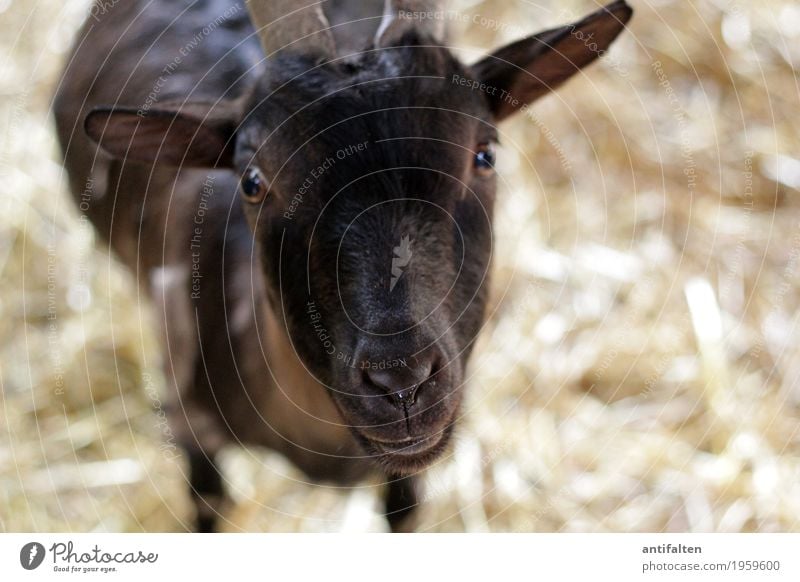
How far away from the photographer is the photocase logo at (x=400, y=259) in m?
1.18

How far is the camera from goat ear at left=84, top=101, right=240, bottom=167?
1.29m

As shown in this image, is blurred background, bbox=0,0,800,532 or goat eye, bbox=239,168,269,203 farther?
blurred background, bbox=0,0,800,532

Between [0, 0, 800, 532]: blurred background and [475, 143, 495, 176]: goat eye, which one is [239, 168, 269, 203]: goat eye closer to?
[475, 143, 495, 176]: goat eye

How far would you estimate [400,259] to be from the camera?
1.20 meters

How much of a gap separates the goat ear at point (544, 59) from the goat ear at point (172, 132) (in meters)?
0.43

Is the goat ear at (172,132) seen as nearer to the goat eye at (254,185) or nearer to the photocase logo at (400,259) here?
the goat eye at (254,185)

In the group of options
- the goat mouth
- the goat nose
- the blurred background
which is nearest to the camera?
the goat nose

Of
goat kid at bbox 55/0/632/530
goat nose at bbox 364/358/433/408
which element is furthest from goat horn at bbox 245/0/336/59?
goat nose at bbox 364/358/433/408

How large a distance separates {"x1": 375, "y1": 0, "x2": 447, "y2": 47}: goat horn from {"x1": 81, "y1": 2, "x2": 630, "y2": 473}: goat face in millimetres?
18

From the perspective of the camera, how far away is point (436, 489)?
1.97 m
